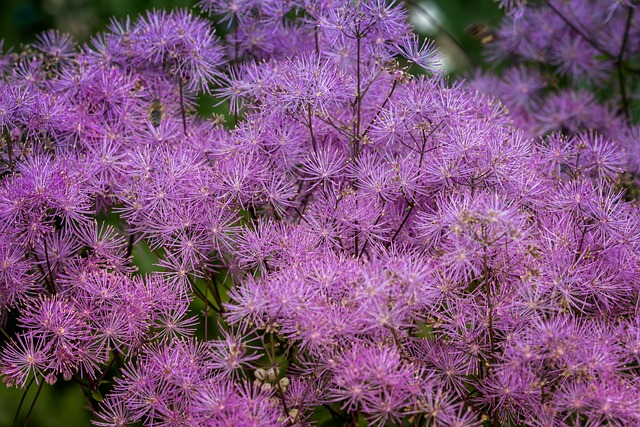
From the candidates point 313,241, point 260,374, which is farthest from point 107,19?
point 260,374

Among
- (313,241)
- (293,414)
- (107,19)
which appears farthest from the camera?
(107,19)

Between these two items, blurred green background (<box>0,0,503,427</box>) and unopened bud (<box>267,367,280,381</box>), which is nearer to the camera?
unopened bud (<box>267,367,280,381</box>)

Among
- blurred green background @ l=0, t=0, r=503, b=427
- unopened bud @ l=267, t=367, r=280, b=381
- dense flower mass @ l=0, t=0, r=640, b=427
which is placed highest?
blurred green background @ l=0, t=0, r=503, b=427

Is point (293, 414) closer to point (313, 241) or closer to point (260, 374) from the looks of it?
point (260, 374)

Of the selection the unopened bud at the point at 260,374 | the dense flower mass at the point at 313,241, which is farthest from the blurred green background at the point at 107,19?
the unopened bud at the point at 260,374

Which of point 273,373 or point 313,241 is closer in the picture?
point 273,373

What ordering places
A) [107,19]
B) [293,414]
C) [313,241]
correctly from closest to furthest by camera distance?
1. [293,414]
2. [313,241]
3. [107,19]

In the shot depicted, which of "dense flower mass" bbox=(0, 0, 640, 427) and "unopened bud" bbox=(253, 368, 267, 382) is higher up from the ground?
"dense flower mass" bbox=(0, 0, 640, 427)

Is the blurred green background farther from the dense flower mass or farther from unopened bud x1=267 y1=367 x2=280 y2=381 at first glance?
unopened bud x1=267 y1=367 x2=280 y2=381

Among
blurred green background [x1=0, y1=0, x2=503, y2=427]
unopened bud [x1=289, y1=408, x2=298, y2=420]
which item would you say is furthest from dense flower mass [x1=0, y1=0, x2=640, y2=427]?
blurred green background [x1=0, y1=0, x2=503, y2=427]

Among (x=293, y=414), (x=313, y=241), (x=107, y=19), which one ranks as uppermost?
(x=107, y=19)
